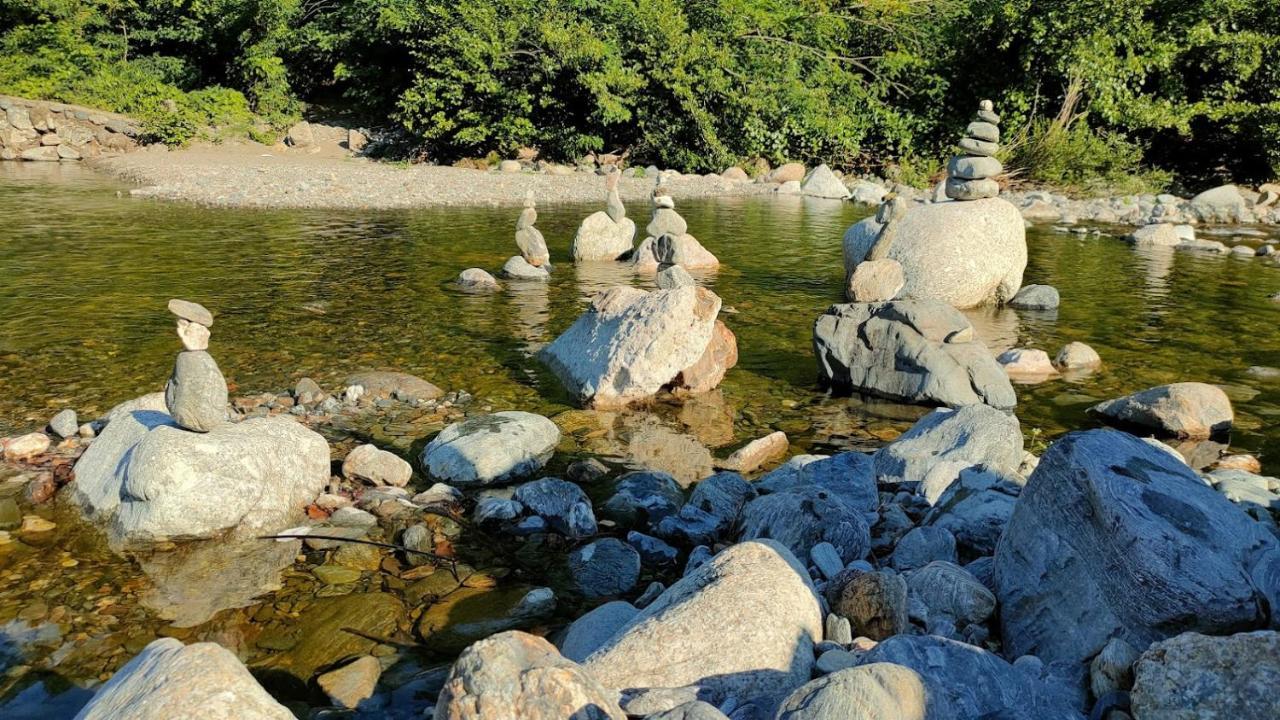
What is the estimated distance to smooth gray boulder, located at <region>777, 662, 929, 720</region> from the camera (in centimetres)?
306

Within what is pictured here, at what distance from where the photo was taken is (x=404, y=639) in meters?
4.73

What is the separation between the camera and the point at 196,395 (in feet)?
19.3

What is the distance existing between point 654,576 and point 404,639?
1460mm

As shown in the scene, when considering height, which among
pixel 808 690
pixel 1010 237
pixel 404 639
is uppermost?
pixel 1010 237

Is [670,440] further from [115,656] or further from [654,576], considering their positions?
[115,656]

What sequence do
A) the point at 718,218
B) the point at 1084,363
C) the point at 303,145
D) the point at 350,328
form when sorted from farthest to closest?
the point at 303,145, the point at 718,218, the point at 350,328, the point at 1084,363

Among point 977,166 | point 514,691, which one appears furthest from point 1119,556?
point 977,166

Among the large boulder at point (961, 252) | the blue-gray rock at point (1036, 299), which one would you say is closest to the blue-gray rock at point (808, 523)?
the large boulder at point (961, 252)

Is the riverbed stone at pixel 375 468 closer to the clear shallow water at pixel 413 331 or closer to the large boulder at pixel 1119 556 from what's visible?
the clear shallow water at pixel 413 331

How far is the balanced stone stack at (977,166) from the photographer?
12.8 meters

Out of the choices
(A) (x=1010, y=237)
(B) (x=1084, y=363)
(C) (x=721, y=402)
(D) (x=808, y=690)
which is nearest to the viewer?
(D) (x=808, y=690)

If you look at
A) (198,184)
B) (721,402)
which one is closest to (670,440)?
(721,402)

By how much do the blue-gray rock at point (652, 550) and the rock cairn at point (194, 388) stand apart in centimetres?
271

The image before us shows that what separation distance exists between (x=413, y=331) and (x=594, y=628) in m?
6.78
